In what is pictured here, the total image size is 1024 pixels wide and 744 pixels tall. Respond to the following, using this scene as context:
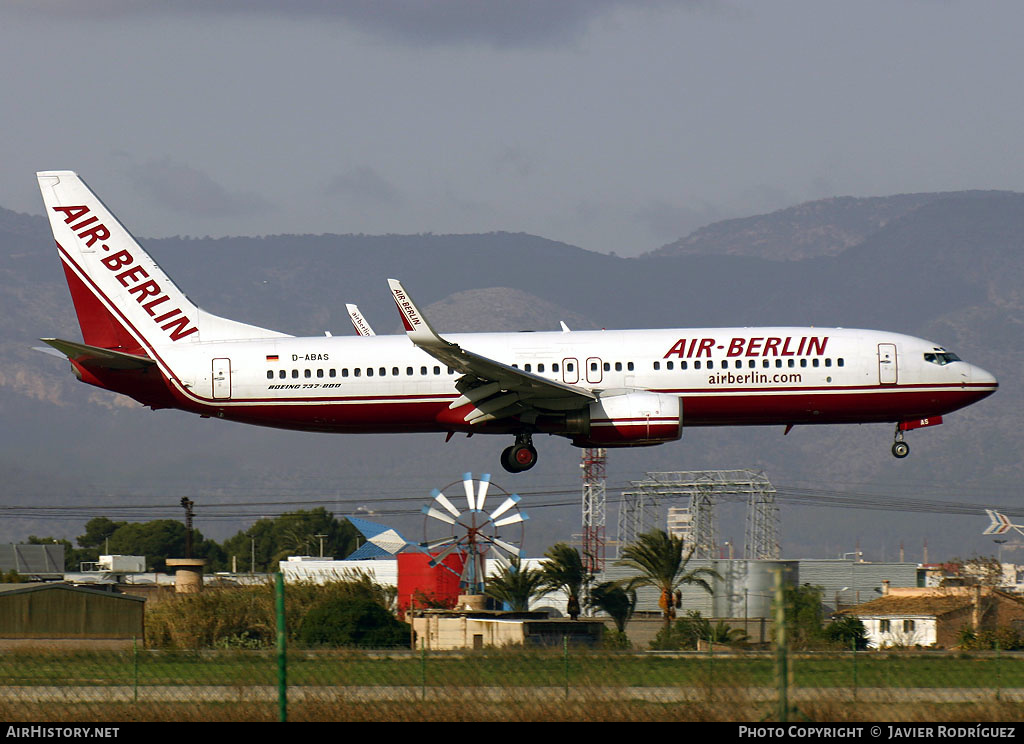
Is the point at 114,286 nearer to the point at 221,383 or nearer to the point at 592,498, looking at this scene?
the point at 221,383

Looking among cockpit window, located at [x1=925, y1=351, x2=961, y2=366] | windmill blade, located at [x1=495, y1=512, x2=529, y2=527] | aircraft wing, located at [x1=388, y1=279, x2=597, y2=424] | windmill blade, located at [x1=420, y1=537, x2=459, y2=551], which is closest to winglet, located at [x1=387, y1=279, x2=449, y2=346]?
aircraft wing, located at [x1=388, y1=279, x2=597, y2=424]

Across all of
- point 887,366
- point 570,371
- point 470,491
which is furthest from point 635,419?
point 470,491

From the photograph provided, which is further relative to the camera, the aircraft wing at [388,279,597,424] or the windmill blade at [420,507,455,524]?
the windmill blade at [420,507,455,524]

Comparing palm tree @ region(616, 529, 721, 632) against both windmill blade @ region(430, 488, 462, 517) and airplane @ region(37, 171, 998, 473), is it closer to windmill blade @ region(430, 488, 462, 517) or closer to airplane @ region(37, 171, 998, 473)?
windmill blade @ region(430, 488, 462, 517)

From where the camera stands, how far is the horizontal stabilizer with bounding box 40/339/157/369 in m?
47.8

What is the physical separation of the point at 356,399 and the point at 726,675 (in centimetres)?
2544

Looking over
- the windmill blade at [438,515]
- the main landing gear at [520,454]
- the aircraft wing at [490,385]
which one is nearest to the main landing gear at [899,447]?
the aircraft wing at [490,385]

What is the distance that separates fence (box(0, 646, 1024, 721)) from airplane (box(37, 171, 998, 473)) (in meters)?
11.5

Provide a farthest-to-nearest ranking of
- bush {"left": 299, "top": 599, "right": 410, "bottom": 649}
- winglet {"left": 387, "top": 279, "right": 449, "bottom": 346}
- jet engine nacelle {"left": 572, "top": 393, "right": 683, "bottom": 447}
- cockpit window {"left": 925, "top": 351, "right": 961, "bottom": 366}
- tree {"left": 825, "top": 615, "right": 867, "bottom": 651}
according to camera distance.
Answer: tree {"left": 825, "top": 615, "right": 867, "bottom": 651} < bush {"left": 299, "top": 599, "right": 410, "bottom": 649} < cockpit window {"left": 925, "top": 351, "right": 961, "bottom": 366} < jet engine nacelle {"left": 572, "top": 393, "right": 683, "bottom": 447} < winglet {"left": 387, "top": 279, "right": 449, "bottom": 346}

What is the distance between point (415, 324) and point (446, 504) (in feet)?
159

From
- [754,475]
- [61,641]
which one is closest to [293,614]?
[61,641]

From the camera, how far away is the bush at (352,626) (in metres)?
53.1

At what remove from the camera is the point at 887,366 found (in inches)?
1925
